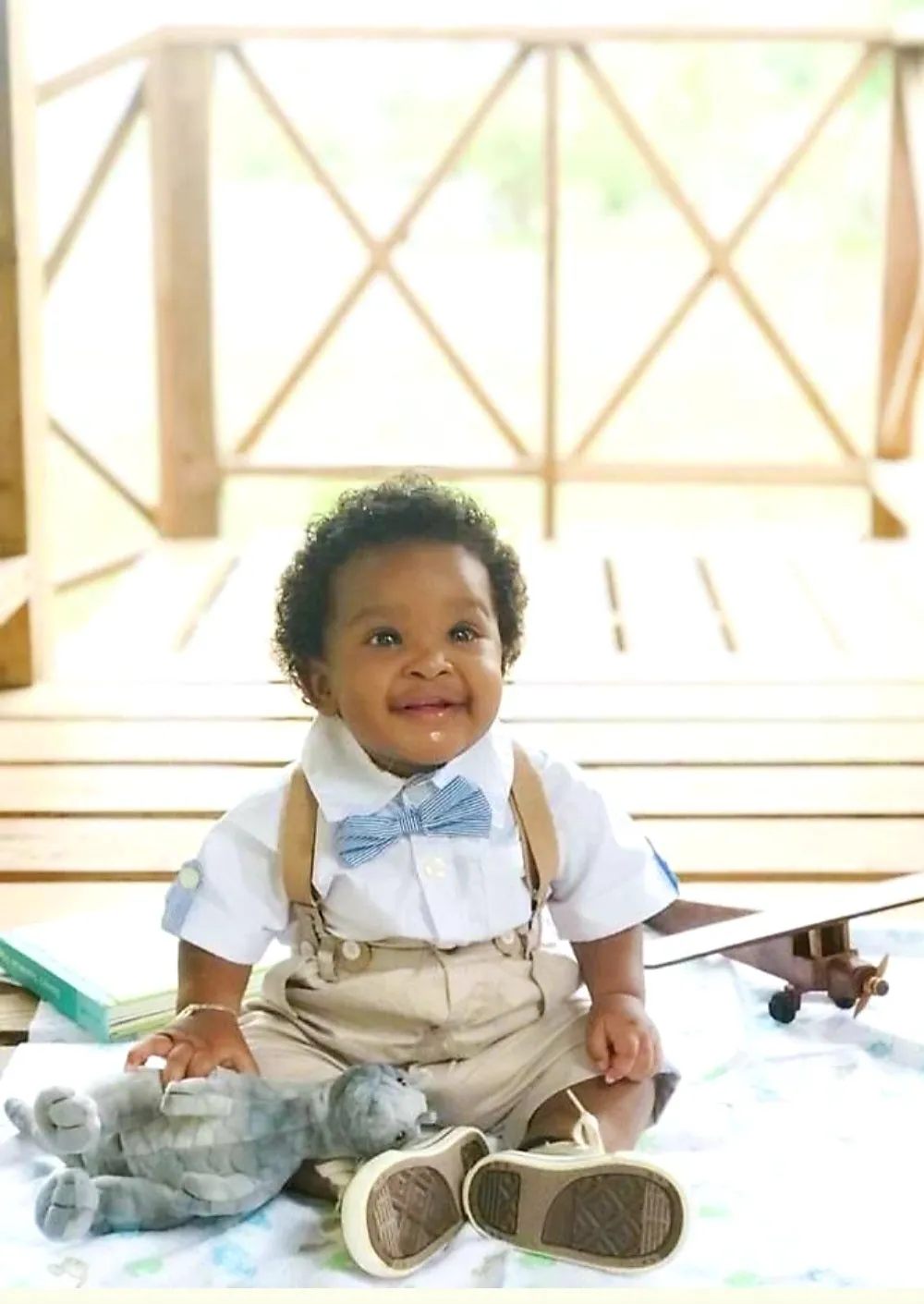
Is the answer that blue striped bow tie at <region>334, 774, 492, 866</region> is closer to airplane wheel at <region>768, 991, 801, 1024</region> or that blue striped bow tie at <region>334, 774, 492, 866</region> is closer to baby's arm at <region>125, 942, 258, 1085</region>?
baby's arm at <region>125, 942, 258, 1085</region>

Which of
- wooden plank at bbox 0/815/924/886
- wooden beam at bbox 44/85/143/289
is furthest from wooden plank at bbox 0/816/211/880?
wooden beam at bbox 44/85/143/289

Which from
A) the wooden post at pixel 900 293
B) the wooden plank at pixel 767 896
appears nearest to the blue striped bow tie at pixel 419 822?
the wooden plank at pixel 767 896

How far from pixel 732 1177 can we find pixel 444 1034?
199mm

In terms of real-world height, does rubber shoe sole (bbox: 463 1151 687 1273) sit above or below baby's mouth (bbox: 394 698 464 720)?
below

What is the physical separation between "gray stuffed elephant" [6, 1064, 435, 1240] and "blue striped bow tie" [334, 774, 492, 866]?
0.14 metres

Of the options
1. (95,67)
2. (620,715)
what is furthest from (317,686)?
(95,67)

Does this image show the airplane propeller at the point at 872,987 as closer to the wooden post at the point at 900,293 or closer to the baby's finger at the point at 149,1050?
the baby's finger at the point at 149,1050

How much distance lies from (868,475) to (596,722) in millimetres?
1524

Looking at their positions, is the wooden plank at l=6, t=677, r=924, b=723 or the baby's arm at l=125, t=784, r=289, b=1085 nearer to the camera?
the baby's arm at l=125, t=784, r=289, b=1085

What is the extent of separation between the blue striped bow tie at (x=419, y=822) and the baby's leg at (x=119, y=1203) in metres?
0.23

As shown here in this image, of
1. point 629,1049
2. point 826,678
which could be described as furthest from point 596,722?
point 629,1049

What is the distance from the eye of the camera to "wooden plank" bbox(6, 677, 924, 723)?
2236 mm

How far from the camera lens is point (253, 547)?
10.7ft

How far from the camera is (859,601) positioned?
289 centimetres
